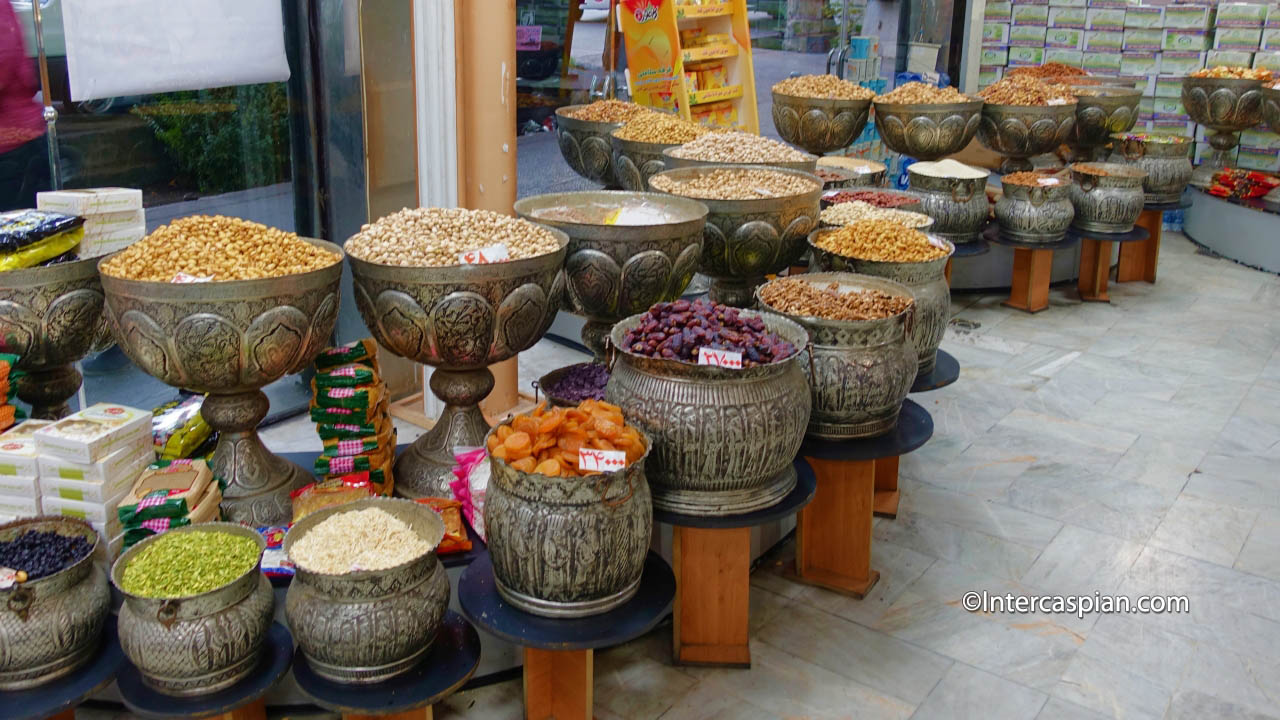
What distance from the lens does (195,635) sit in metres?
1.97

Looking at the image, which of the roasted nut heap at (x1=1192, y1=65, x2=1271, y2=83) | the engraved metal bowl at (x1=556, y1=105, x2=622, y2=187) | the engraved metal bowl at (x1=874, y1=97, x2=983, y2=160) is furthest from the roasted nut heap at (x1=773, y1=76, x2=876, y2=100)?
the roasted nut heap at (x1=1192, y1=65, x2=1271, y2=83)

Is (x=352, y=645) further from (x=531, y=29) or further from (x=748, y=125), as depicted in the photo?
(x=748, y=125)

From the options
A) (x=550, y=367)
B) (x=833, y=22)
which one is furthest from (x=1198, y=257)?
(x=550, y=367)

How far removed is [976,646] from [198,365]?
1.98m

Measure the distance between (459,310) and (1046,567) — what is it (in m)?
1.88

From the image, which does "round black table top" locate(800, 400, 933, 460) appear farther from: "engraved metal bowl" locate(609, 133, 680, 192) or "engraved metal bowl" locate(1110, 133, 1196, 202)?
"engraved metal bowl" locate(1110, 133, 1196, 202)

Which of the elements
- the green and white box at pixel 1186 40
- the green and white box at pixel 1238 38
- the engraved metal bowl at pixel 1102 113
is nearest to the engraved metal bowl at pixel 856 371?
the engraved metal bowl at pixel 1102 113

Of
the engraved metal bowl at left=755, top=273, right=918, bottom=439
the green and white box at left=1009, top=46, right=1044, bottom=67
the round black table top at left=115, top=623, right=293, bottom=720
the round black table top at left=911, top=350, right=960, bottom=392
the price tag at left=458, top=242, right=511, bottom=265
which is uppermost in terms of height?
the green and white box at left=1009, top=46, right=1044, bottom=67

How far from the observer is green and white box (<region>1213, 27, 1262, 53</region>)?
717 cm

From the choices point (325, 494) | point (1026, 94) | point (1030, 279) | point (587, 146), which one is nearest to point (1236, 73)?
point (1026, 94)

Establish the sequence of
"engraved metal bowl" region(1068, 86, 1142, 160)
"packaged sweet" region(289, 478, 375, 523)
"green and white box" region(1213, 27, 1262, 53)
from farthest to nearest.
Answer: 1. "green and white box" region(1213, 27, 1262, 53)
2. "engraved metal bowl" region(1068, 86, 1142, 160)
3. "packaged sweet" region(289, 478, 375, 523)

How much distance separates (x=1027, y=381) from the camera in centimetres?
476
